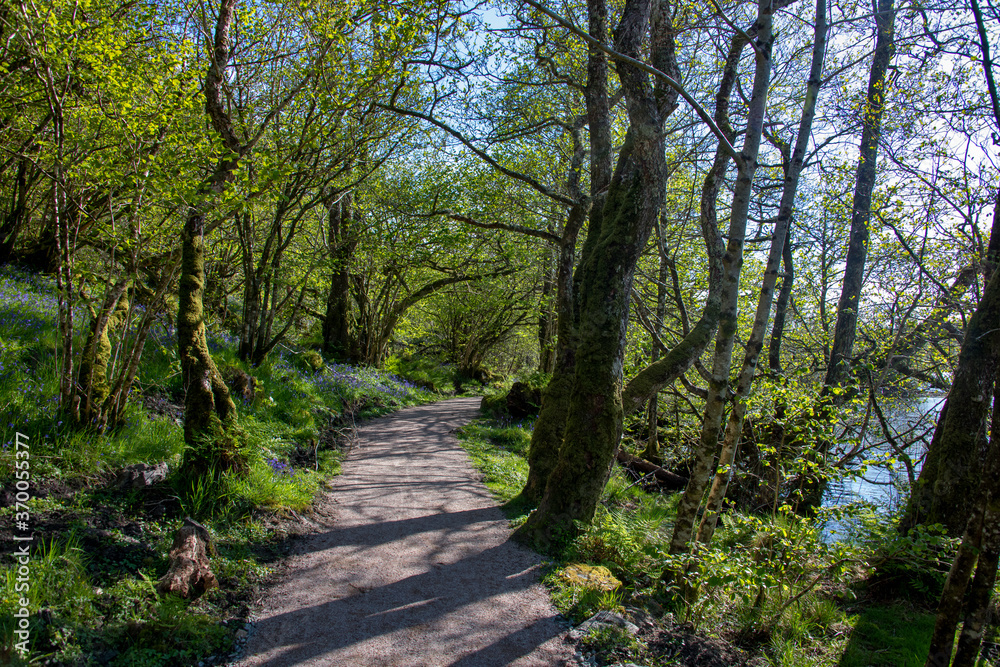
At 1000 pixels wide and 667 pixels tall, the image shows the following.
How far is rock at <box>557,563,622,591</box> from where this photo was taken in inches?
168

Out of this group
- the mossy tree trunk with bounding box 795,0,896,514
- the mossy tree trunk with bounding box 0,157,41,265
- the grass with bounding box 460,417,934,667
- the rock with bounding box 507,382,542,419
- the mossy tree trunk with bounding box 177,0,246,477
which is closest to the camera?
the grass with bounding box 460,417,934,667

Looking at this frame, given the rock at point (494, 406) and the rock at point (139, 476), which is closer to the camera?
the rock at point (139, 476)

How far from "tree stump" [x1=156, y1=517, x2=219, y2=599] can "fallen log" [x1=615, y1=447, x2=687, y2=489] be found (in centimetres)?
763

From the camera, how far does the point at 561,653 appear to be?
11.4 ft

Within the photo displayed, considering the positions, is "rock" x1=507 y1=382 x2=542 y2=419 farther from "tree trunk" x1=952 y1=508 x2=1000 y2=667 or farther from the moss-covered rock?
"tree trunk" x1=952 y1=508 x2=1000 y2=667

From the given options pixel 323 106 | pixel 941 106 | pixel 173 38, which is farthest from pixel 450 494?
pixel 941 106

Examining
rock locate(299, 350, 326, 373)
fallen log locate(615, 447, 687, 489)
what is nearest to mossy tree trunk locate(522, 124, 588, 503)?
fallen log locate(615, 447, 687, 489)

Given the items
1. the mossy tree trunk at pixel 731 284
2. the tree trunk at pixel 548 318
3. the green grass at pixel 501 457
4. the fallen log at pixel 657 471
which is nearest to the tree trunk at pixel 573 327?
the green grass at pixel 501 457

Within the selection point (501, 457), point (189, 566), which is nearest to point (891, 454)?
point (501, 457)

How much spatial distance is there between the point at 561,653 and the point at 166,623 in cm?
269

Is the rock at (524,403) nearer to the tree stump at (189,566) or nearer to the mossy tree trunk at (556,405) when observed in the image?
the mossy tree trunk at (556,405)

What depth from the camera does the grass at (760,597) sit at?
3670mm

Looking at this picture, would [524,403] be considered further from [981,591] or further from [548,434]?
[981,591]

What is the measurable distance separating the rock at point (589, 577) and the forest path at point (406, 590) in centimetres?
31
